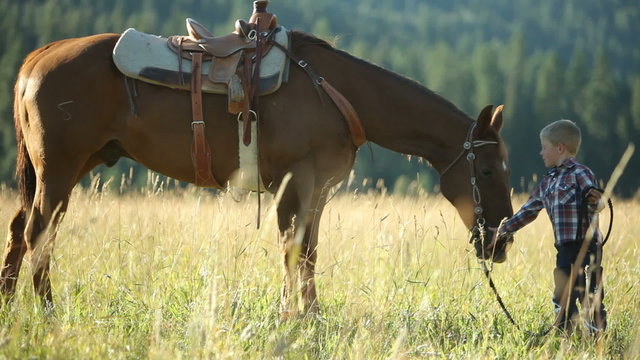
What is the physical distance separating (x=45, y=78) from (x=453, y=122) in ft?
9.56

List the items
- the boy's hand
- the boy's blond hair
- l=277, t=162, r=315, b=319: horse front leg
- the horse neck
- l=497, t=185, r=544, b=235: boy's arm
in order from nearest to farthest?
1. the boy's hand
2. the boy's blond hair
3. l=497, t=185, r=544, b=235: boy's arm
4. l=277, t=162, r=315, b=319: horse front leg
5. the horse neck

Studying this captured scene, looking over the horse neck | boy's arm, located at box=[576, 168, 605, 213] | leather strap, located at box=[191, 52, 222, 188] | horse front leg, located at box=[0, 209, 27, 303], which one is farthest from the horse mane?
horse front leg, located at box=[0, 209, 27, 303]

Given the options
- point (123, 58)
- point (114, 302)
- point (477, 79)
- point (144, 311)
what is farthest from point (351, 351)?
point (477, 79)

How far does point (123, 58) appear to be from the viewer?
15.6 feet

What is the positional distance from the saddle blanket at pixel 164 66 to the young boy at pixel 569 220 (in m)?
1.86

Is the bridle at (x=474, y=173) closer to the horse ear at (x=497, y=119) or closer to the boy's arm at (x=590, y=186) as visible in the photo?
the horse ear at (x=497, y=119)

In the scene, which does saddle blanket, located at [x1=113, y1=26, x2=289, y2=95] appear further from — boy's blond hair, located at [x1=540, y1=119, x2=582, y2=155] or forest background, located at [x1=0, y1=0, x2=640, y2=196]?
forest background, located at [x1=0, y1=0, x2=640, y2=196]

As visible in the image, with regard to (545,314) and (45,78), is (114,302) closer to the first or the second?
(45,78)

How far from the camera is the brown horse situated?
15.2 feet

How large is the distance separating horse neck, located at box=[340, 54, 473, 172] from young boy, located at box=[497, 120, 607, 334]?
0.85m

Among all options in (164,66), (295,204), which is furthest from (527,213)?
(164,66)

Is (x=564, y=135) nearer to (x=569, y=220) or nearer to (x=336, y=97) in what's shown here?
(x=569, y=220)

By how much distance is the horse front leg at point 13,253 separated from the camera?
4.65 m

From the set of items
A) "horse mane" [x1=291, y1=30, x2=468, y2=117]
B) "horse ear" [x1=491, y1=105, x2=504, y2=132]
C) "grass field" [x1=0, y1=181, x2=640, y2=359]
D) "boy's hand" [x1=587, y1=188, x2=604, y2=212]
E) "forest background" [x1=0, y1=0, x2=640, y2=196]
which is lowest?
"grass field" [x1=0, y1=181, x2=640, y2=359]
